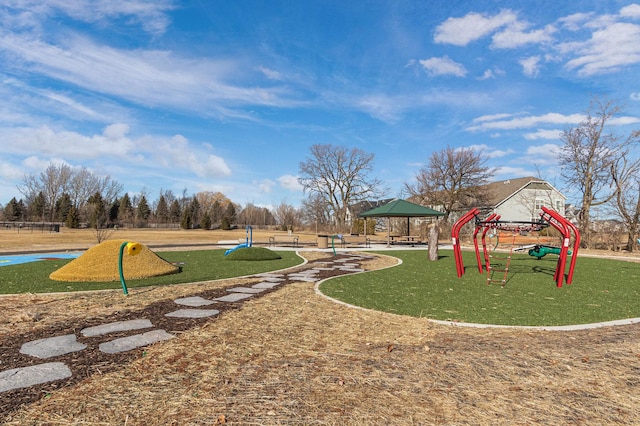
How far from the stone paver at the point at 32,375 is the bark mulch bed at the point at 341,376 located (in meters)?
0.15

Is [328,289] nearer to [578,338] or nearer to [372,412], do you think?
[578,338]

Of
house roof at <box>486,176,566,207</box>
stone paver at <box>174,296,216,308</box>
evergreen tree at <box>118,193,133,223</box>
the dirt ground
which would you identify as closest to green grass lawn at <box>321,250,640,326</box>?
the dirt ground

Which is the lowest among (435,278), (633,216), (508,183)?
(435,278)

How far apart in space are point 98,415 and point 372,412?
1.86 metres

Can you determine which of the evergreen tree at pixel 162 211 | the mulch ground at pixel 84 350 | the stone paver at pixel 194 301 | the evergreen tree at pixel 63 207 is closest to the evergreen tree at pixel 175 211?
the evergreen tree at pixel 162 211

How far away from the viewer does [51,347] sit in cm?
376

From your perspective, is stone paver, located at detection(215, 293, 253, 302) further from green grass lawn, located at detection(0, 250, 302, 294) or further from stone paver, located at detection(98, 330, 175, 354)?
green grass lawn, located at detection(0, 250, 302, 294)

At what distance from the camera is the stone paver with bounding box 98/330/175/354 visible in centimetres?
375

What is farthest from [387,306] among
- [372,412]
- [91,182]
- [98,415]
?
[91,182]

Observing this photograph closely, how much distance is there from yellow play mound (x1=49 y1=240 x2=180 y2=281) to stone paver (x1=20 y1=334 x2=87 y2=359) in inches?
187

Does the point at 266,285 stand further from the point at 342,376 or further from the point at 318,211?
the point at 318,211

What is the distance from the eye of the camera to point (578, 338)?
437 cm

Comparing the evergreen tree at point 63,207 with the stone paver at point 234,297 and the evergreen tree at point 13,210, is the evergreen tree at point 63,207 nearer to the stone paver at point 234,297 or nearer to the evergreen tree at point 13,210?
the evergreen tree at point 13,210

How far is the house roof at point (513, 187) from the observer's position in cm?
3703
